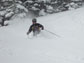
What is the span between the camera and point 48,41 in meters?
9.54


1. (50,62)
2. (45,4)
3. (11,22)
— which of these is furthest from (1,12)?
(50,62)

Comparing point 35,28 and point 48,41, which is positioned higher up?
point 35,28

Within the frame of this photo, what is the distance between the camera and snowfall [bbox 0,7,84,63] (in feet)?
24.5

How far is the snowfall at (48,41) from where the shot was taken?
7.46 m

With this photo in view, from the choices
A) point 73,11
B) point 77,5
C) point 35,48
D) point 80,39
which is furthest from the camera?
point 77,5

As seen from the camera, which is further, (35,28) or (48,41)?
(35,28)

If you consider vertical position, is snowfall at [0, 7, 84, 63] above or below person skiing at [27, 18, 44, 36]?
below

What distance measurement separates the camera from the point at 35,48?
8695 mm

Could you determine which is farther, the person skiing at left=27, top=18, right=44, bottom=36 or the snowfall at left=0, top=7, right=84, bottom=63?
the person skiing at left=27, top=18, right=44, bottom=36

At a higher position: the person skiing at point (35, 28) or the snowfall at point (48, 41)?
the person skiing at point (35, 28)

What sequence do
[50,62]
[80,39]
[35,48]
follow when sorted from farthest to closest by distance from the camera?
[80,39] < [35,48] < [50,62]

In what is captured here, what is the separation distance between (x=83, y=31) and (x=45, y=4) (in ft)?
15.2

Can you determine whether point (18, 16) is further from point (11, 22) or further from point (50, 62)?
point (50, 62)

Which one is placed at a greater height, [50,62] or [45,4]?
[45,4]
